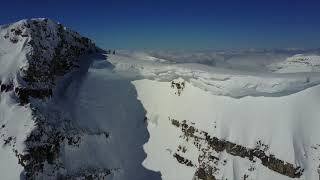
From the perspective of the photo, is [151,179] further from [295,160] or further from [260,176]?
[295,160]

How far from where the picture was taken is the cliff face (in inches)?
1923

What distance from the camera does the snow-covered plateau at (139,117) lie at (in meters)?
43.2

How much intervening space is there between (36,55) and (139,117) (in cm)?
1447

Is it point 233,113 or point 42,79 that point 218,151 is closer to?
point 233,113

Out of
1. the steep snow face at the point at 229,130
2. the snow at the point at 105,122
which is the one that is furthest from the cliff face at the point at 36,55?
the steep snow face at the point at 229,130

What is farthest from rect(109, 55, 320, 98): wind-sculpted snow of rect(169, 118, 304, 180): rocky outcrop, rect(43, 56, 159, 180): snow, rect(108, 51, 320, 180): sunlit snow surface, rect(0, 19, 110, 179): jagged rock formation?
rect(0, 19, 110, 179): jagged rock formation

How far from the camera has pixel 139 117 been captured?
5534 centimetres

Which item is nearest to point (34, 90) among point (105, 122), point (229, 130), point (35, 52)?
point (35, 52)

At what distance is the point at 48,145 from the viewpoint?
44.4 m

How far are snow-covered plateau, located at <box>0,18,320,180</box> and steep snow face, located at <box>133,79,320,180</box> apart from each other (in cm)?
11

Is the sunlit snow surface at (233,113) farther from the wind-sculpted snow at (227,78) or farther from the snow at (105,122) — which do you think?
the snow at (105,122)

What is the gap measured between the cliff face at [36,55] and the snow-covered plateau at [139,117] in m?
0.13

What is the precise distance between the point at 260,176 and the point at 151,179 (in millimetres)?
11865

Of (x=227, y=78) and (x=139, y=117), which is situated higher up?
(x=227, y=78)
